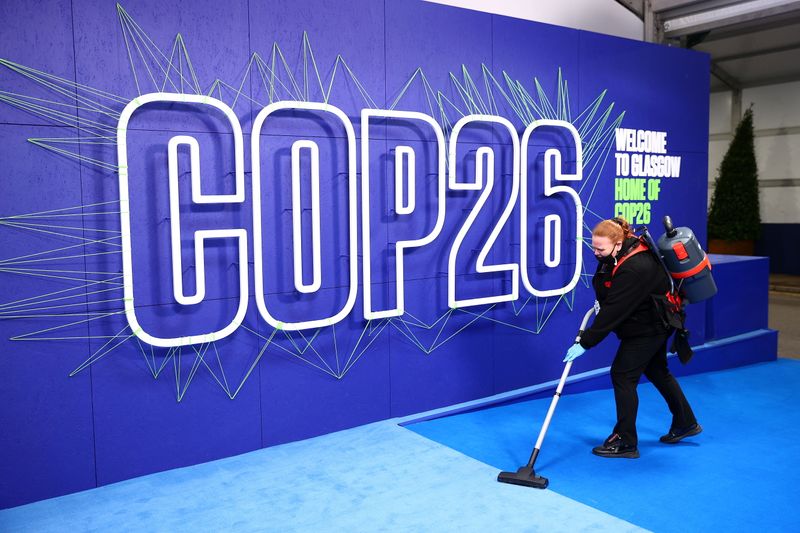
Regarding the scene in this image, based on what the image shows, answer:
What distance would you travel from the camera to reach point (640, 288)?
411cm

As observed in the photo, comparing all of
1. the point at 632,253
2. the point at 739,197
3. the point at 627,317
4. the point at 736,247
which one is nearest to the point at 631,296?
the point at 627,317

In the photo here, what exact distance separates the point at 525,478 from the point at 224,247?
2.15 metres

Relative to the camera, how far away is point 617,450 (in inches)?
168

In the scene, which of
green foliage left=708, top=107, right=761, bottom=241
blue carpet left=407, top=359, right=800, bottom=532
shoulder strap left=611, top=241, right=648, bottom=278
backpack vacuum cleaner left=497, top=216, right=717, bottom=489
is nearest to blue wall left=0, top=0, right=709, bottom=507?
blue carpet left=407, top=359, right=800, bottom=532

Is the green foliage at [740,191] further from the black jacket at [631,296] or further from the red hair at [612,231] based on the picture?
the red hair at [612,231]

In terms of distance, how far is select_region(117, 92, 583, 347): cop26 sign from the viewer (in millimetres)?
3803

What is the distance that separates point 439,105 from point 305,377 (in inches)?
83.9

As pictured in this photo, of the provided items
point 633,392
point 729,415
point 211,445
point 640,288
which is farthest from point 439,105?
point 729,415

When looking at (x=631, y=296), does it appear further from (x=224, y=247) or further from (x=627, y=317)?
(x=224, y=247)

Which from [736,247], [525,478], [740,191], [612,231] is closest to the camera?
[525,478]

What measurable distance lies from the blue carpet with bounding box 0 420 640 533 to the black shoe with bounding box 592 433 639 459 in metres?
0.76

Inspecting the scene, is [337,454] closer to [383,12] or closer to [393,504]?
[393,504]

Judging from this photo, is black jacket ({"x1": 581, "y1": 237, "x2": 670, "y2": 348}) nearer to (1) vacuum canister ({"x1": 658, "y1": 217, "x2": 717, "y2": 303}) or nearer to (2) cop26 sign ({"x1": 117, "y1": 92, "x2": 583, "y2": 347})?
(1) vacuum canister ({"x1": 658, "y1": 217, "x2": 717, "y2": 303})

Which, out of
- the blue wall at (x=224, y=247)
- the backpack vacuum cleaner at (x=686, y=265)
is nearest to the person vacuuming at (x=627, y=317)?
the backpack vacuum cleaner at (x=686, y=265)
